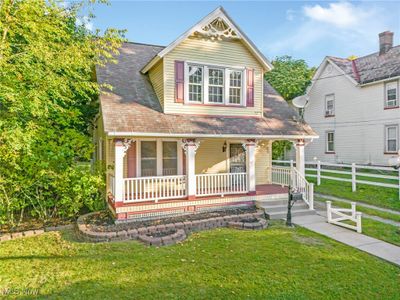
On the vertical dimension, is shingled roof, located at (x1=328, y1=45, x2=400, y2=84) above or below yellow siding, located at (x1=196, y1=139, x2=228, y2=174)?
above

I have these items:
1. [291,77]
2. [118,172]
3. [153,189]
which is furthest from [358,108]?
[118,172]

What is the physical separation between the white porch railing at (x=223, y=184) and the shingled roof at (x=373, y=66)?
14.2 metres

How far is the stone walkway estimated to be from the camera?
644 cm

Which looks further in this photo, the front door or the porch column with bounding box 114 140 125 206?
the front door

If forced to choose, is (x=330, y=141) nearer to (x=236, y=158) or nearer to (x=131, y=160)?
(x=236, y=158)

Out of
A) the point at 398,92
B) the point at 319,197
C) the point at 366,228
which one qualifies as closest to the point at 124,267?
the point at 366,228

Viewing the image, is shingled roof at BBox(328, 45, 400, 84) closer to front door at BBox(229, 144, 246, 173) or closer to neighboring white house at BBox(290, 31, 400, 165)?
neighboring white house at BBox(290, 31, 400, 165)

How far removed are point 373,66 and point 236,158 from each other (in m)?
14.9

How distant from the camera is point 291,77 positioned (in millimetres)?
25094

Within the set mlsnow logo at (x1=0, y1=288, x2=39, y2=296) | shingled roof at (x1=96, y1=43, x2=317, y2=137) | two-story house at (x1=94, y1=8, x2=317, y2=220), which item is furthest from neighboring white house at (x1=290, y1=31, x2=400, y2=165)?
mlsnow logo at (x1=0, y1=288, x2=39, y2=296)

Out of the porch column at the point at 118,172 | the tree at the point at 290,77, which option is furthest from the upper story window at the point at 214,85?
the tree at the point at 290,77

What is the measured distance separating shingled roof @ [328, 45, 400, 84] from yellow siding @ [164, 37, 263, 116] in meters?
11.9

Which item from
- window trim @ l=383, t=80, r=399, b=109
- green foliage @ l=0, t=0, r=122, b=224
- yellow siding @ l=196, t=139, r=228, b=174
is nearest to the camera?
green foliage @ l=0, t=0, r=122, b=224

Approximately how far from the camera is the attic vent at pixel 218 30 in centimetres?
1067
